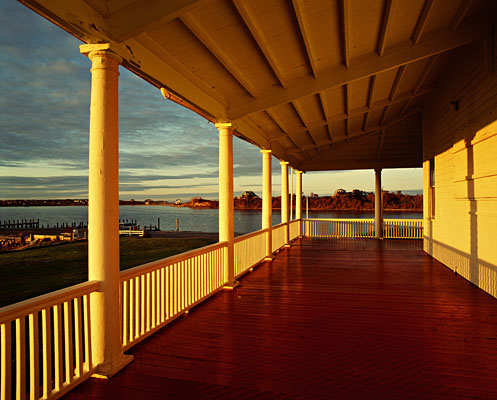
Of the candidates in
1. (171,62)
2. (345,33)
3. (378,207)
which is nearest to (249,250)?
(171,62)

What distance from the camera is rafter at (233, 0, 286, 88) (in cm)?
305

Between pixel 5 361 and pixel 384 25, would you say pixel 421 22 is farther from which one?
pixel 5 361

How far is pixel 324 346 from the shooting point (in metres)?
3.32

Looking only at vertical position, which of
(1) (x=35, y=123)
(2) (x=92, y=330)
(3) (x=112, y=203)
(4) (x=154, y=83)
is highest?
(1) (x=35, y=123)

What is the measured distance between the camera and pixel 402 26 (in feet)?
14.8

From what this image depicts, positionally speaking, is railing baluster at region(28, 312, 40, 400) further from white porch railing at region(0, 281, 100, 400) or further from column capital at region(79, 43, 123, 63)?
column capital at region(79, 43, 123, 63)

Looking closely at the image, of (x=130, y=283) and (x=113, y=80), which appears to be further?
(x=130, y=283)

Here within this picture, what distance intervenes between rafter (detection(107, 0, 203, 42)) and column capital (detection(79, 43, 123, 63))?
84 mm

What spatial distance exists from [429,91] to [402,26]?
4.28 meters

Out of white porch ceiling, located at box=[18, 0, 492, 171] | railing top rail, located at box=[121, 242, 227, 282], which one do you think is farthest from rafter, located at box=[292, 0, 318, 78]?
railing top rail, located at box=[121, 242, 227, 282]

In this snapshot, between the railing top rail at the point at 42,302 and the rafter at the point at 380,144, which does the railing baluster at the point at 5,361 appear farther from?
the rafter at the point at 380,144

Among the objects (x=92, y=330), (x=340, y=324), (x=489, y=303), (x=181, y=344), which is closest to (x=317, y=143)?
(x=489, y=303)

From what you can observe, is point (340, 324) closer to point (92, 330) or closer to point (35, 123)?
point (92, 330)

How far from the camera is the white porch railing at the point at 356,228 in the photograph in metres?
13.0
